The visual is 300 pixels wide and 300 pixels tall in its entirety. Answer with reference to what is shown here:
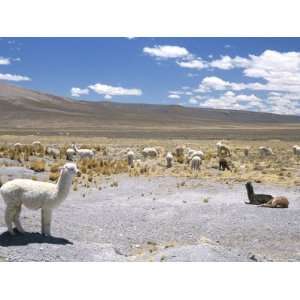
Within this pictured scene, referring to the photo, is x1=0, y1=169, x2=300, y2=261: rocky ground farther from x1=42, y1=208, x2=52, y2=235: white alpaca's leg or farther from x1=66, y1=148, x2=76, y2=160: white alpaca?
x1=66, y1=148, x2=76, y2=160: white alpaca

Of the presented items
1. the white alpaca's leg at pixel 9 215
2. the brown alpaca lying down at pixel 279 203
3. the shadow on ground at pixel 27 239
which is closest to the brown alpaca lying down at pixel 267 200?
the brown alpaca lying down at pixel 279 203

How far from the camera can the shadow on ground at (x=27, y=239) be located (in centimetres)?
856

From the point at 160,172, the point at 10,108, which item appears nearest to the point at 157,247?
the point at 160,172

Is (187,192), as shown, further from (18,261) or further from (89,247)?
(18,261)

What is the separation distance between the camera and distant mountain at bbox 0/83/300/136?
383 feet

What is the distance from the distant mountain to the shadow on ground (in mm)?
85581

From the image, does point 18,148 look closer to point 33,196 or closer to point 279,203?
point 279,203

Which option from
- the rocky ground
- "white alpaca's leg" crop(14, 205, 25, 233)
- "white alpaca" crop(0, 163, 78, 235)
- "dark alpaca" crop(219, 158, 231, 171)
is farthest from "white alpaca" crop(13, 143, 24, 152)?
"white alpaca" crop(0, 163, 78, 235)

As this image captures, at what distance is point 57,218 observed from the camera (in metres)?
11.4

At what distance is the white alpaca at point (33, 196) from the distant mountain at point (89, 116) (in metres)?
Answer: 85.6

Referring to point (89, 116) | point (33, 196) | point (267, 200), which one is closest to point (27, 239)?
point (33, 196)

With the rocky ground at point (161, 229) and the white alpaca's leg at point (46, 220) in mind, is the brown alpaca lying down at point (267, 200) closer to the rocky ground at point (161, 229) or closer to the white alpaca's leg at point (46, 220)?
the rocky ground at point (161, 229)

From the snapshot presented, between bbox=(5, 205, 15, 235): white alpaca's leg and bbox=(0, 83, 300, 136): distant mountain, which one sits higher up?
bbox=(0, 83, 300, 136): distant mountain

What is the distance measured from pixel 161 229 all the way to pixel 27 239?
3.51 metres
